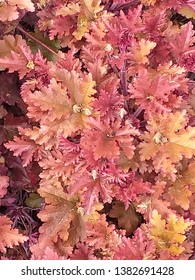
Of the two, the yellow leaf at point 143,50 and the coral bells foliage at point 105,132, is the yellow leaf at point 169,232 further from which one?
the yellow leaf at point 143,50

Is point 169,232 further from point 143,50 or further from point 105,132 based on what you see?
point 143,50

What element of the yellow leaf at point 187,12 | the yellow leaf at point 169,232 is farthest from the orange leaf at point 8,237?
the yellow leaf at point 187,12

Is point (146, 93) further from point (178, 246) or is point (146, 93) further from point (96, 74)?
point (178, 246)

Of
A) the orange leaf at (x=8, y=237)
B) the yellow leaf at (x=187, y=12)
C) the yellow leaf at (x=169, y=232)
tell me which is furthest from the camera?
the yellow leaf at (x=187, y=12)

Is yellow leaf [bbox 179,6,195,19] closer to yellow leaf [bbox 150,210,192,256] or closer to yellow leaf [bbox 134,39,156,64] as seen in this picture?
yellow leaf [bbox 134,39,156,64]

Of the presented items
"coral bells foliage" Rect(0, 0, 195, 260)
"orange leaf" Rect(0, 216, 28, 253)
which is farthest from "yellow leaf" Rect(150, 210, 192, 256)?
"orange leaf" Rect(0, 216, 28, 253)

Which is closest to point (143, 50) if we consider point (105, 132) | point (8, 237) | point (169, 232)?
point (105, 132)

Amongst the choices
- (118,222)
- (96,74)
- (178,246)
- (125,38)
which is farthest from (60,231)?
(125,38)

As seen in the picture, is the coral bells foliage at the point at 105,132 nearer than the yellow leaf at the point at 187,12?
Yes

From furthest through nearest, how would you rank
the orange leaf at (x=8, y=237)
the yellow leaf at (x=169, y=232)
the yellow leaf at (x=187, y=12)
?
the yellow leaf at (x=187, y=12) < the orange leaf at (x=8, y=237) < the yellow leaf at (x=169, y=232)
